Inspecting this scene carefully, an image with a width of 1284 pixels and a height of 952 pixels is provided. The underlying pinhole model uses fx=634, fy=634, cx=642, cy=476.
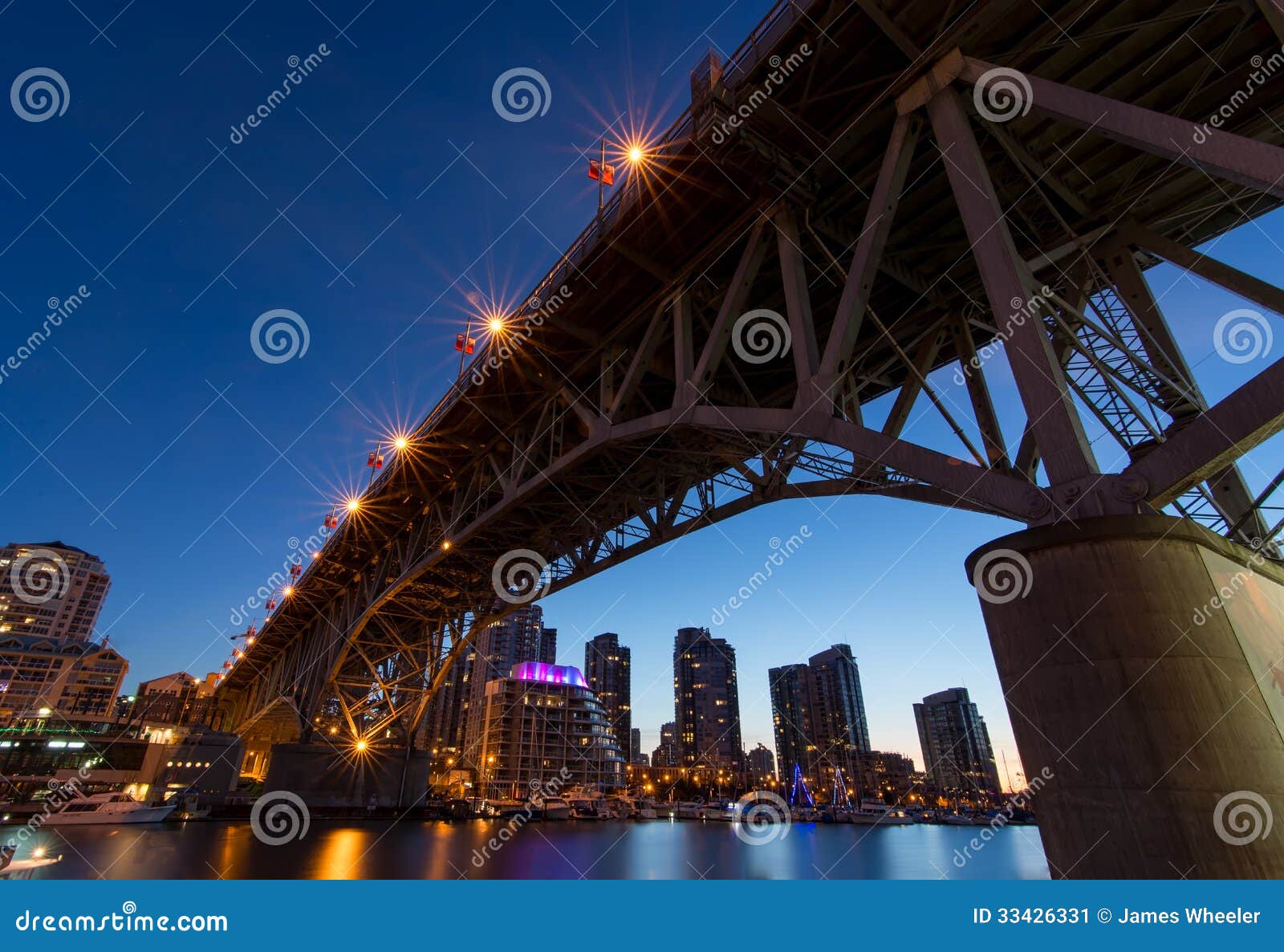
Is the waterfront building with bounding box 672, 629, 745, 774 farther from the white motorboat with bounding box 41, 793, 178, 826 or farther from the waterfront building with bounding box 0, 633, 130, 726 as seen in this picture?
the white motorboat with bounding box 41, 793, 178, 826

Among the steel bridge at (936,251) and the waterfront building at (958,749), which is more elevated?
the waterfront building at (958,749)

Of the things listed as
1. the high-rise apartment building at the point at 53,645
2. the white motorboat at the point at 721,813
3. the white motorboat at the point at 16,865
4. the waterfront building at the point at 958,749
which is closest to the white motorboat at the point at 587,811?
the white motorboat at the point at 721,813

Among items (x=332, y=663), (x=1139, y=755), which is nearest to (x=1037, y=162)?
(x=1139, y=755)

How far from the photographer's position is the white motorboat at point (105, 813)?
37562 mm

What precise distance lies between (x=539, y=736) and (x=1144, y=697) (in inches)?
3707

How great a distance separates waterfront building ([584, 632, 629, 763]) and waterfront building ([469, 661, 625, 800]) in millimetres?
61132

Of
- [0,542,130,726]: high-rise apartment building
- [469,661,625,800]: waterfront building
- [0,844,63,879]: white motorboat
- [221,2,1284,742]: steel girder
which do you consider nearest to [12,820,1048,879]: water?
[0,844,63,879]: white motorboat

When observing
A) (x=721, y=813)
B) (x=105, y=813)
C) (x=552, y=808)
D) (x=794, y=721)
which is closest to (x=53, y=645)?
(x=105, y=813)

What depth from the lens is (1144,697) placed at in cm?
472

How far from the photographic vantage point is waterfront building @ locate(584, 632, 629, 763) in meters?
158

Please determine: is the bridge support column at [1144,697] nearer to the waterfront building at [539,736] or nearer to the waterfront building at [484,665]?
the waterfront building at [539,736]

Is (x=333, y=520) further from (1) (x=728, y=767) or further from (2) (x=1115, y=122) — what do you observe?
(1) (x=728, y=767)

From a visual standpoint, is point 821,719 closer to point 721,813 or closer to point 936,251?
point 721,813

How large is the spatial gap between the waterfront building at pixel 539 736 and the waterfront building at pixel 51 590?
97320 millimetres
